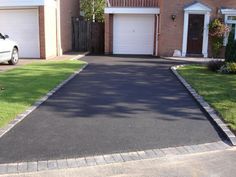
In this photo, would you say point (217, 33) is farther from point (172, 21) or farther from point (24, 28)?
point (24, 28)

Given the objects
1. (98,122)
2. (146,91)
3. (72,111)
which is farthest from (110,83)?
(98,122)

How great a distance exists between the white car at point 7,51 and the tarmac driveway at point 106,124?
589 centimetres

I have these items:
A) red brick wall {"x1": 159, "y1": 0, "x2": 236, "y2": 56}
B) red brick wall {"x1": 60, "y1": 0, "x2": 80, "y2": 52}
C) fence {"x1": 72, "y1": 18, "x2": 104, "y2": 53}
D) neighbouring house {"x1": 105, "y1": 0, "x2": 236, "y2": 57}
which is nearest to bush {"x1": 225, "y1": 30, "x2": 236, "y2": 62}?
neighbouring house {"x1": 105, "y1": 0, "x2": 236, "y2": 57}

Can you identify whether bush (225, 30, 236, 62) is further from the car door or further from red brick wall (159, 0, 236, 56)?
the car door

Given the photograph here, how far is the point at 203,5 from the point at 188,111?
1441 cm

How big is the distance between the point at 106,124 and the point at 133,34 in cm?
1699

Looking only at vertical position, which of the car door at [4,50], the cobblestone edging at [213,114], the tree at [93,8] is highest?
the tree at [93,8]

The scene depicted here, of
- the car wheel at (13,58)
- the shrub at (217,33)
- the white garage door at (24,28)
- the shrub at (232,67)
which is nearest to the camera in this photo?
the shrub at (232,67)

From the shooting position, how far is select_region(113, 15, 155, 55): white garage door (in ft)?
75.8

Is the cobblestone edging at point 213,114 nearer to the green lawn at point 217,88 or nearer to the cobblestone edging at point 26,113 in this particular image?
the green lawn at point 217,88

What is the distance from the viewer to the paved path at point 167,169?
4723mm

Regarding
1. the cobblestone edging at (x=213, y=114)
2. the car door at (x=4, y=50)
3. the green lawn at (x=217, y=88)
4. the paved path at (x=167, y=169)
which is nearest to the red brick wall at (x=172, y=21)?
the green lawn at (x=217, y=88)

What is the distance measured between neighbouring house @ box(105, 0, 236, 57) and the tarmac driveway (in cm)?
1121

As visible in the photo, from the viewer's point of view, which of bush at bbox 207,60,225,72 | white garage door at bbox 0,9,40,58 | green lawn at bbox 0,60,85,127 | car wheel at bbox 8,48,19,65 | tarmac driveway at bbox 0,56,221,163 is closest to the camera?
tarmac driveway at bbox 0,56,221,163
